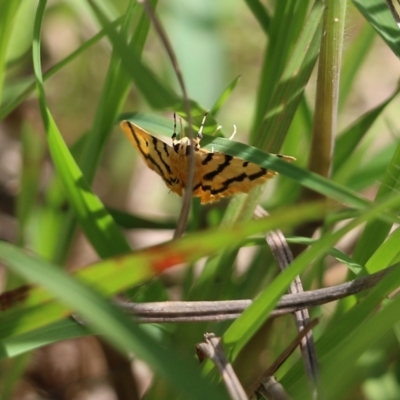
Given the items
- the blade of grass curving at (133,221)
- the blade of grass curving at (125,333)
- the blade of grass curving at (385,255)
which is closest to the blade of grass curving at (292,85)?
the blade of grass curving at (385,255)

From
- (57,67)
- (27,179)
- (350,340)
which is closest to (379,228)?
(350,340)

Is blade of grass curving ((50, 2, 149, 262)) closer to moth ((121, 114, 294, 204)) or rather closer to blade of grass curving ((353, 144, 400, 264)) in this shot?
moth ((121, 114, 294, 204))

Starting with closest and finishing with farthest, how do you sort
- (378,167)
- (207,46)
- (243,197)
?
(243,197) → (378,167) → (207,46)

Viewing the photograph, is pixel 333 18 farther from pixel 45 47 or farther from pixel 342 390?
pixel 45 47

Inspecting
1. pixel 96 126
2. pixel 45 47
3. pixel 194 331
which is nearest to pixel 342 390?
pixel 194 331

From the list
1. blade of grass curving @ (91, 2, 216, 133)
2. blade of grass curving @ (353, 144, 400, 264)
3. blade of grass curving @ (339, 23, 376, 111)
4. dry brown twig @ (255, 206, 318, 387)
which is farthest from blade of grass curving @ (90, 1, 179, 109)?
blade of grass curving @ (339, 23, 376, 111)
